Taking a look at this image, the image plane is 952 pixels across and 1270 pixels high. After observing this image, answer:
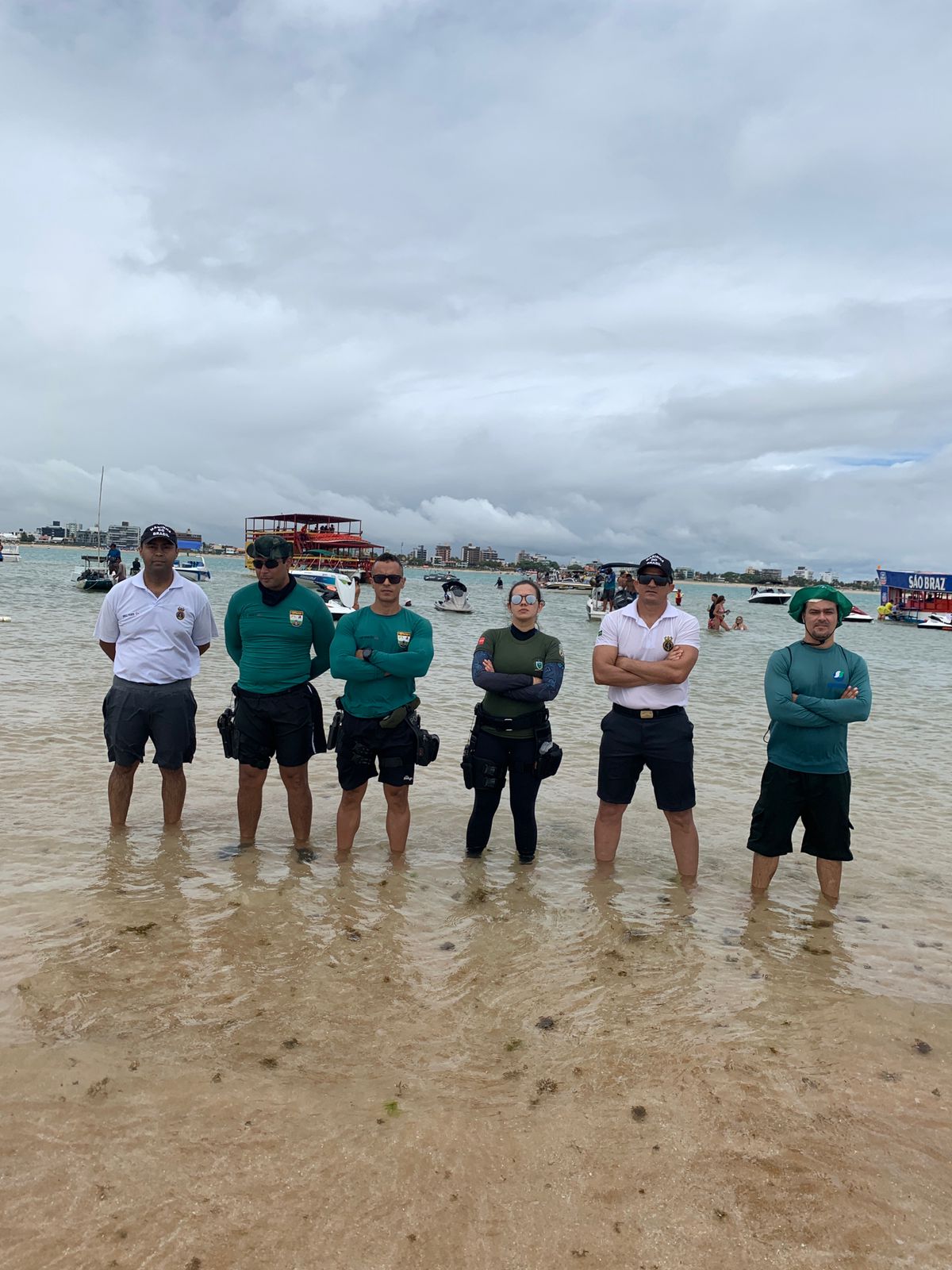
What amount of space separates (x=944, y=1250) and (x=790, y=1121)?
0.61 meters

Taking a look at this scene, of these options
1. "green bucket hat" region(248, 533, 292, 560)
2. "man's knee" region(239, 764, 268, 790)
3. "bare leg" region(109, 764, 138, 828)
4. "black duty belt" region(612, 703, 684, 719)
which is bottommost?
"bare leg" region(109, 764, 138, 828)

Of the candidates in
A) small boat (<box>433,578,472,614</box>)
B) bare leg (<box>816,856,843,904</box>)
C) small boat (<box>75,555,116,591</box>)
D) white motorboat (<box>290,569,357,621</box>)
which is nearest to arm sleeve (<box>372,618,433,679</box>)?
bare leg (<box>816,856,843,904</box>)

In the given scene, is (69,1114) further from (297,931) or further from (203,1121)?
(297,931)

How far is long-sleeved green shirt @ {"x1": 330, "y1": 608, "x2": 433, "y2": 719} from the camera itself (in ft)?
16.3

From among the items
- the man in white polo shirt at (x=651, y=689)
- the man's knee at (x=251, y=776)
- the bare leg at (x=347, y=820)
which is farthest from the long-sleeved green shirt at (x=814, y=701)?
the man's knee at (x=251, y=776)

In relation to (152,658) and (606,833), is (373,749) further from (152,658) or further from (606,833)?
(606,833)

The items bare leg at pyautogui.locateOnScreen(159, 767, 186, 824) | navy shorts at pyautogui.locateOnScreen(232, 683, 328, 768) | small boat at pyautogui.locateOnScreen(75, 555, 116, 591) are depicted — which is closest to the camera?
navy shorts at pyautogui.locateOnScreen(232, 683, 328, 768)

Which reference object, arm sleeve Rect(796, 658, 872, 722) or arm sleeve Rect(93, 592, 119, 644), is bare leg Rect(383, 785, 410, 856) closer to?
arm sleeve Rect(93, 592, 119, 644)

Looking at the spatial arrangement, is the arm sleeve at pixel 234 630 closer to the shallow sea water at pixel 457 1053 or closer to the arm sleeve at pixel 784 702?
the shallow sea water at pixel 457 1053

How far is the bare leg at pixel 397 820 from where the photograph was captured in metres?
5.44

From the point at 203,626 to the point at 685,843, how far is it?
3794 millimetres

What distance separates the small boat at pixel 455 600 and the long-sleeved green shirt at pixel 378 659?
37626 millimetres

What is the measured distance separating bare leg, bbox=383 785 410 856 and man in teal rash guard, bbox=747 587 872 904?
7.99ft

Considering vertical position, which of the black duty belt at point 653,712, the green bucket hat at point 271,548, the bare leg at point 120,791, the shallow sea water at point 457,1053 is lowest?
the shallow sea water at point 457,1053
